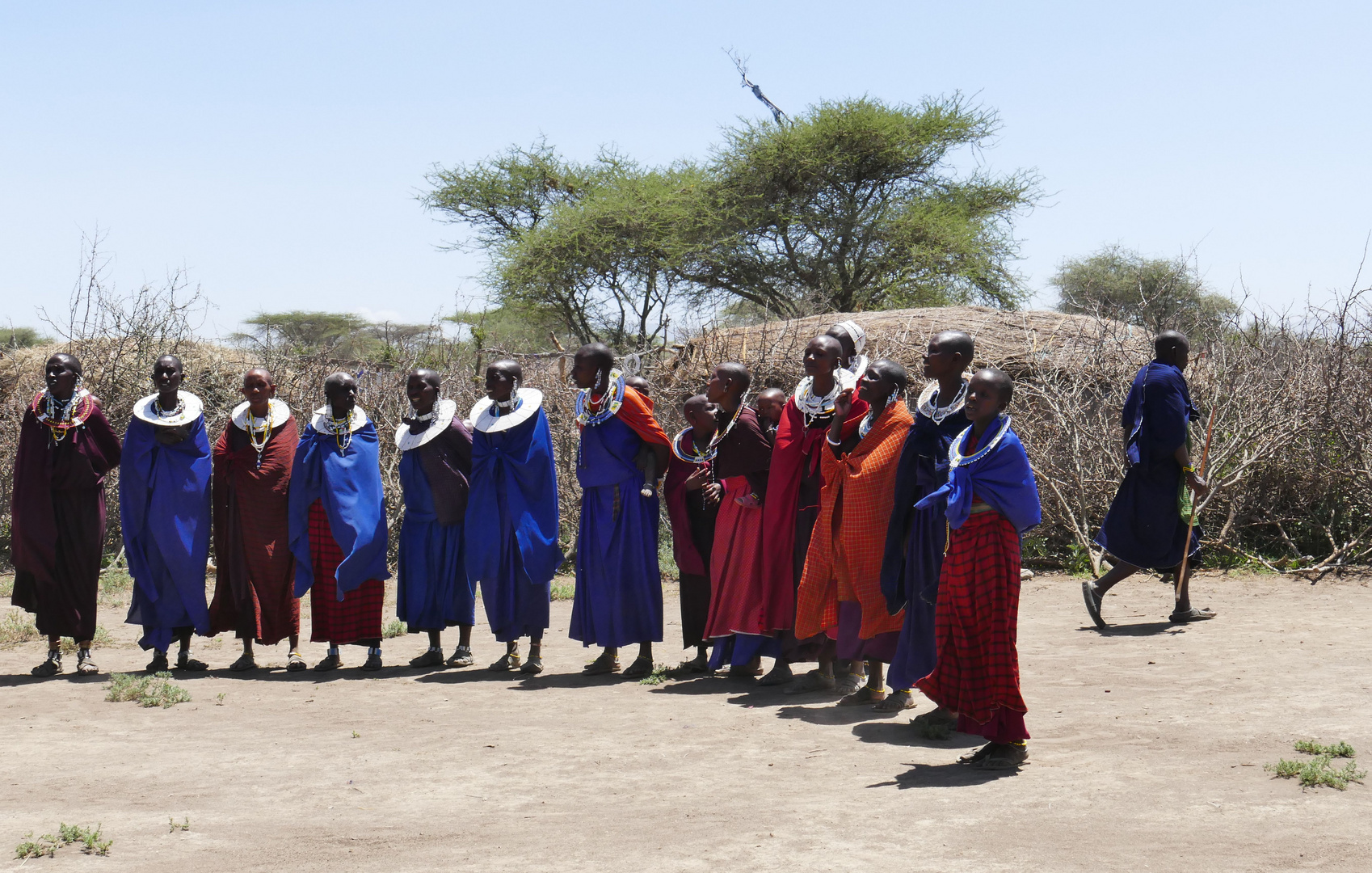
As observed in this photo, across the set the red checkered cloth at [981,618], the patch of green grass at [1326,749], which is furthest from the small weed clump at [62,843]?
the patch of green grass at [1326,749]

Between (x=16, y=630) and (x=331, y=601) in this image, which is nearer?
(x=331, y=601)

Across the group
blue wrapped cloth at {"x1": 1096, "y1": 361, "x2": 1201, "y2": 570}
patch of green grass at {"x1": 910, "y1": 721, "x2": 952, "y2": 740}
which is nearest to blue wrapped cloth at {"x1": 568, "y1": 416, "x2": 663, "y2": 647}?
patch of green grass at {"x1": 910, "y1": 721, "x2": 952, "y2": 740}

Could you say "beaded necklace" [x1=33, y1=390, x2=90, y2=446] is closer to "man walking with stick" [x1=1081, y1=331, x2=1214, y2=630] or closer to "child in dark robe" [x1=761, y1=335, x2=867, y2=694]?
"child in dark robe" [x1=761, y1=335, x2=867, y2=694]

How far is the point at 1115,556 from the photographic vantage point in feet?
25.7

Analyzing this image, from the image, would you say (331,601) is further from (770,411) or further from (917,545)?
(917,545)

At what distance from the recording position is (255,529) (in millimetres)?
7156

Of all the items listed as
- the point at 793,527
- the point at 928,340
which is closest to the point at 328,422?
the point at 793,527

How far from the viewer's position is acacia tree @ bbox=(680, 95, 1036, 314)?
958 inches

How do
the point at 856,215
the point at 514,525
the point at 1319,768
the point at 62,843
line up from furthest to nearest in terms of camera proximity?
the point at 856,215 → the point at 514,525 → the point at 1319,768 → the point at 62,843

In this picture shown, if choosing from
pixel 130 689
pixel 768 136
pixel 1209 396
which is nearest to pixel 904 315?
pixel 1209 396

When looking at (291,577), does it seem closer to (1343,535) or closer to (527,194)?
(1343,535)

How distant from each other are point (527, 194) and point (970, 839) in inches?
1188

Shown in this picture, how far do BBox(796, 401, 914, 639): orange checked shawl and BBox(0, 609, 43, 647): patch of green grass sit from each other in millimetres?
5204

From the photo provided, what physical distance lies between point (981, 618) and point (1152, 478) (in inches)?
143
